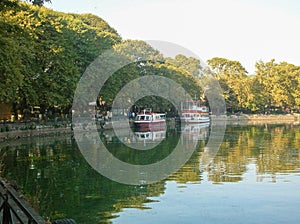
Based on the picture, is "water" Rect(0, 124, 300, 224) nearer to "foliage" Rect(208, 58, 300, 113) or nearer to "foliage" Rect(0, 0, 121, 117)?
"foliage" Rect(0, 0, 121, 117)

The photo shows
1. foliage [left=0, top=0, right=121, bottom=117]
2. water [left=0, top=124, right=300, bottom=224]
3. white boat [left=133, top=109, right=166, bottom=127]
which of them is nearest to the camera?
water [left=0, top=124, right=300, bottom=224]

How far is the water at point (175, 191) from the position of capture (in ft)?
44.7

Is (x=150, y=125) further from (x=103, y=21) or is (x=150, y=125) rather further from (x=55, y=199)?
(x=55, y=199)

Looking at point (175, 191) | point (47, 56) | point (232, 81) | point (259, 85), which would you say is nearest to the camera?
point (175, 191)

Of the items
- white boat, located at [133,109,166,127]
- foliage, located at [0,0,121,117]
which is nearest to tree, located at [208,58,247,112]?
white boat, located at [133,109,166,127]

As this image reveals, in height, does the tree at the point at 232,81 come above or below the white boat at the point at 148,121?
above

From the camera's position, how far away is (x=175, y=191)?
1722 cm

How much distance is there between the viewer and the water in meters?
13.6

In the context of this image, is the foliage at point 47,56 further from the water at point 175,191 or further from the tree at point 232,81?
the tree at point 232,81

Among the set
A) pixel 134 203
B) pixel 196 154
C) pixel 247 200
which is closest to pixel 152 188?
pixel 134 203

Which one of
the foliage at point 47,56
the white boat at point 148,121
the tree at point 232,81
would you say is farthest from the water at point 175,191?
the tree at point 232,81

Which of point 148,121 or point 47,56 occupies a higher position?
point 47,56

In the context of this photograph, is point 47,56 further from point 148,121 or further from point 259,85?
point 259,85

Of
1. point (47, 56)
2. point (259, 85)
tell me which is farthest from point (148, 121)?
point (259, 85)
